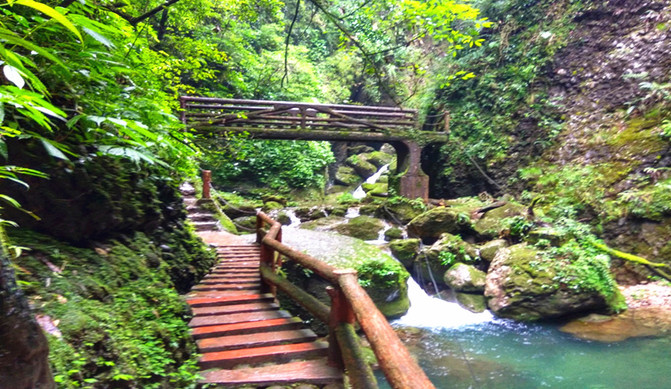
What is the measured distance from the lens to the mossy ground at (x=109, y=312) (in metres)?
2.01

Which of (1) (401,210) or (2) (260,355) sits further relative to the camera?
(1) (401,210)

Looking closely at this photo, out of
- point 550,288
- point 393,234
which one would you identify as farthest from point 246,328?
point 393,234

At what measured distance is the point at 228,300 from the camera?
4207 millimetres

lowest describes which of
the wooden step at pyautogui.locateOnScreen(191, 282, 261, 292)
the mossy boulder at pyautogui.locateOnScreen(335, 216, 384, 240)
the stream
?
the stream

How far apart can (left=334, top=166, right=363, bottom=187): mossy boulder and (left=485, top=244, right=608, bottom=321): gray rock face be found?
1210 cm

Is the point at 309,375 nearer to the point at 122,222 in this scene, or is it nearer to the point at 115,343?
the point at 115,343

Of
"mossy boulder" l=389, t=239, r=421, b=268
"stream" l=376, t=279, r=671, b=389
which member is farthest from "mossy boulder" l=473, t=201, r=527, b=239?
"stream" l=376, t=279, r=671, b=389

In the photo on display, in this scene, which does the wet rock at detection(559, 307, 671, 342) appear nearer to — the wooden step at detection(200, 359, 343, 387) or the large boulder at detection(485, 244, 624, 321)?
the large boulder at detection(485, 244, 624, 321)

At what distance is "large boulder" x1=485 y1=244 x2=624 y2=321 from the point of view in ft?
22.9

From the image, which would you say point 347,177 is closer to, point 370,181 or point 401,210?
point 370,181

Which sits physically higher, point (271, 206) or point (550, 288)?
point (271, 206)

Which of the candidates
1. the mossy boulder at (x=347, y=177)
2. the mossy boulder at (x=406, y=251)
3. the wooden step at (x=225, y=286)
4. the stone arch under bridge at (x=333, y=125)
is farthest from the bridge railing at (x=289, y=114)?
the wooden step at (x=225, y=286)

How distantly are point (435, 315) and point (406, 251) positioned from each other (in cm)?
176

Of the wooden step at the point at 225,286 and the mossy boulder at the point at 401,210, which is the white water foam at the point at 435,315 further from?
the mossy boulder at the point at 401,210
